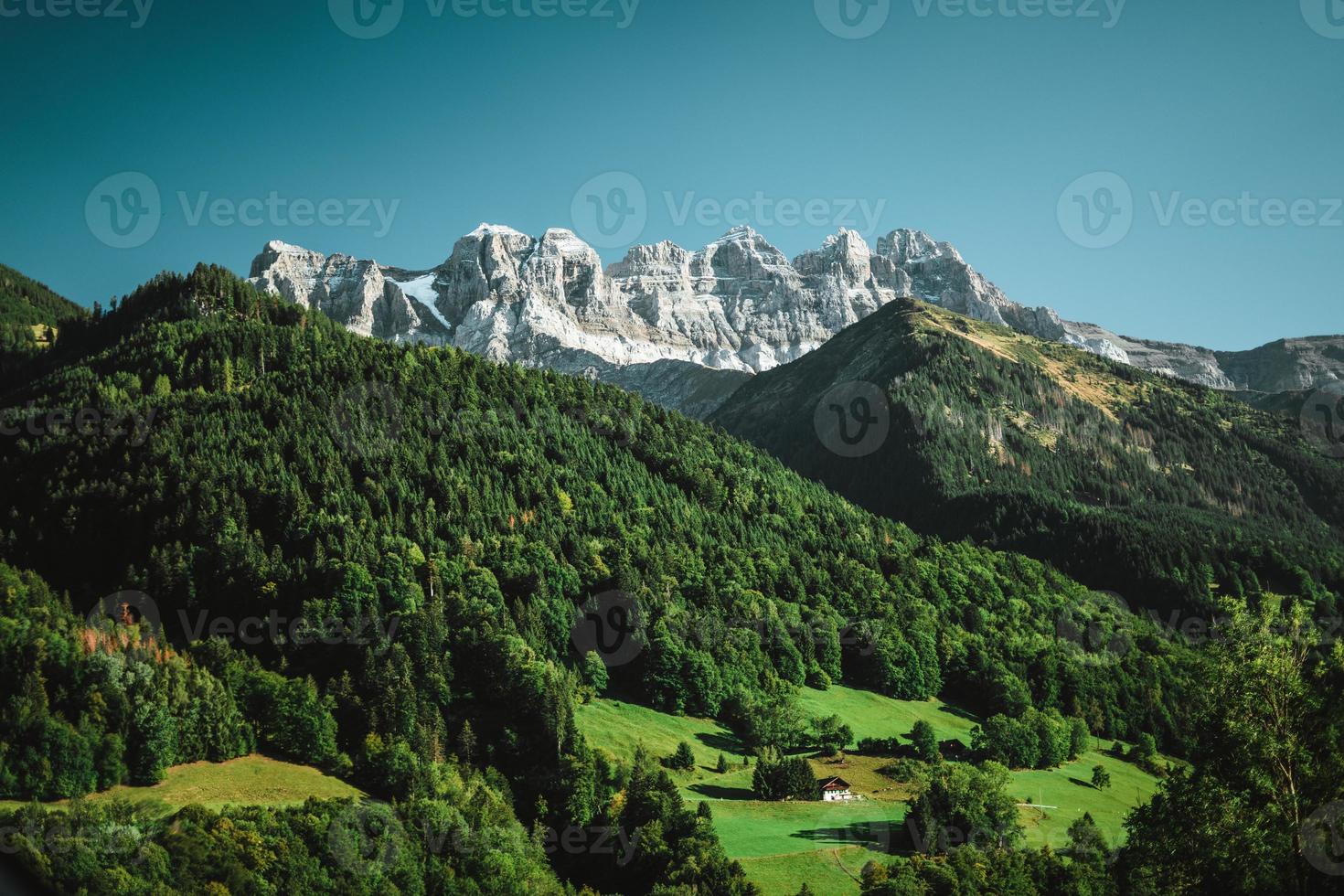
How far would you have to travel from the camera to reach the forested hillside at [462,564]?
10144cm

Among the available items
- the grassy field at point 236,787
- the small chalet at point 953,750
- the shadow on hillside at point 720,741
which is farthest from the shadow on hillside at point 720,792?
the grassy field at point 236,787

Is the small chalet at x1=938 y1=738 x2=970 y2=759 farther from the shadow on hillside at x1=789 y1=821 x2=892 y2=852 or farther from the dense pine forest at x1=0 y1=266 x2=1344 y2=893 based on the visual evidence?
the shadow on hillside at x1=789 y1=821 x2=892 y2=852

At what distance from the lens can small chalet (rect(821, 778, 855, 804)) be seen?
9938 cm

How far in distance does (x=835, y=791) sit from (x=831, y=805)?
9.91 ft

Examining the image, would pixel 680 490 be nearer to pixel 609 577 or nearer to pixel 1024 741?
pixel 609 577

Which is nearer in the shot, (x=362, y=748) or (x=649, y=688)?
(x=362, y=748)

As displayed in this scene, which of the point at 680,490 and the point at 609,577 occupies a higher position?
the point at 680,490

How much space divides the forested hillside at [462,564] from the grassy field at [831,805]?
537 centimetres

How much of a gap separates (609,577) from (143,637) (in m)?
62.1

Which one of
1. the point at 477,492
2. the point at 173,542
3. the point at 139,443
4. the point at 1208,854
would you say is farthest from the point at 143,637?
the point at 1208,854

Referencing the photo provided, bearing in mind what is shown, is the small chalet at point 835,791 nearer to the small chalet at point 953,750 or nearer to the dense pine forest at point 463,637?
the dense pine forest at point 463,637

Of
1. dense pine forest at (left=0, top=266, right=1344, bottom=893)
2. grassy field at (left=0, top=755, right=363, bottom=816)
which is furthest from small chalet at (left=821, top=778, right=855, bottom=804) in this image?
grassy field at (left=0, top=755, right=363, bottom=816)

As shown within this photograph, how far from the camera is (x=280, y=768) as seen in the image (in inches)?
3435

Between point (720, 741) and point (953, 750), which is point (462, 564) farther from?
point (953, 750)
